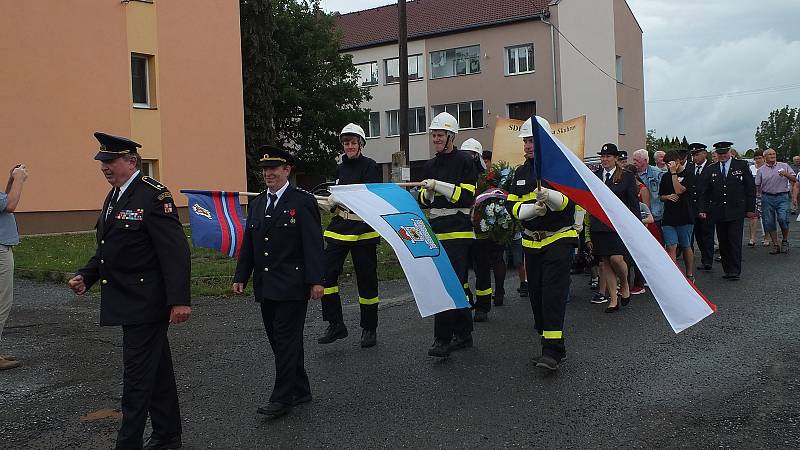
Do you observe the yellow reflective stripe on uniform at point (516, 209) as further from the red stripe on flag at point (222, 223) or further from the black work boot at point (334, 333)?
the red stripe on flag at point (222, 223)

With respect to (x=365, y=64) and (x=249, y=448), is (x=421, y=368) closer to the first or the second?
(x=249, y=448)

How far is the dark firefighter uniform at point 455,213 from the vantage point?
294 inches

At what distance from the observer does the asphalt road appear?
5.18 meters

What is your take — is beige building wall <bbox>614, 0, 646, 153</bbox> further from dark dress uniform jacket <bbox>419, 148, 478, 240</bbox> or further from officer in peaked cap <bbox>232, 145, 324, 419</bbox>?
officer in peaked cap <bbox>232, 145, 324, 419</bbox>

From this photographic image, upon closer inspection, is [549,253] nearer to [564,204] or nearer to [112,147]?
[564,204]

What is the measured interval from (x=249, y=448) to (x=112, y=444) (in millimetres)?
934

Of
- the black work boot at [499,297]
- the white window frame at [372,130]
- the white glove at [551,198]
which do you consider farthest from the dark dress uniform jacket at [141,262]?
the white window frame at [372,130]

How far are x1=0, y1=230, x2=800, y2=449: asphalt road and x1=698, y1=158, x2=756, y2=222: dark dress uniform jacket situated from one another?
112 inches

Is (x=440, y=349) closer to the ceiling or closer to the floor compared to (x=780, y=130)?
closer to the floor

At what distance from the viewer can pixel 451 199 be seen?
7.36 m

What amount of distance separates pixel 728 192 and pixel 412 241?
26.2 ft

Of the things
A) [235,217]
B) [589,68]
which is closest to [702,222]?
[235,217]

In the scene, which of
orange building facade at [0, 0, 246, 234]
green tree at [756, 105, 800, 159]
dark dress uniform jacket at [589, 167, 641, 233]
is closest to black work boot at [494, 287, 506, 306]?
dark dress uniform jacket at [589, 167, 641, 233]

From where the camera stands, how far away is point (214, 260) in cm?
1520
